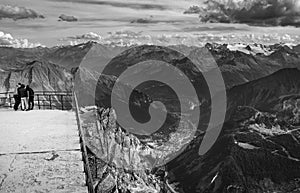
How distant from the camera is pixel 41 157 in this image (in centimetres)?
1521

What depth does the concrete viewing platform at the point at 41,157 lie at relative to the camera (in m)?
12.6

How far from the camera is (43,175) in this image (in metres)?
13.4

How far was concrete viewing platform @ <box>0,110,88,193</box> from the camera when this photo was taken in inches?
495

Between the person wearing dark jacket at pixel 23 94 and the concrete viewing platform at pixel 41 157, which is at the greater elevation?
the concrete viewing platform at pixel 41 157

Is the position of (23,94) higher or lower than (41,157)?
lower

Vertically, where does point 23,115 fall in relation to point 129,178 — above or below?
above

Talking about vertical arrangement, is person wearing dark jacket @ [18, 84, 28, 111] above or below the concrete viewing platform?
below

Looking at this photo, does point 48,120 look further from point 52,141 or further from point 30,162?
point 30,162

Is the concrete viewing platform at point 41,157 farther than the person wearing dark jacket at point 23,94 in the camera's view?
No

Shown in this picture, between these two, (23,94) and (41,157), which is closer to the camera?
(41,157)

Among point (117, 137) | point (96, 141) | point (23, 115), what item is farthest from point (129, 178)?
point (23, 115)

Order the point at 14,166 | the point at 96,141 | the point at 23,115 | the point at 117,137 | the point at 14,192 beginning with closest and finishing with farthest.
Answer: the point at 14,192
the point at 14,166
the point at 23,115
the point at 96,141
the point at 117,137

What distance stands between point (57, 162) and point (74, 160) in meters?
0.69

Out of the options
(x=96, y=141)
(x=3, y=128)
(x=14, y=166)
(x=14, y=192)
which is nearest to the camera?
(x=14, y=192)
